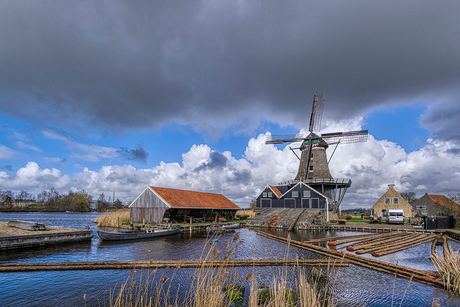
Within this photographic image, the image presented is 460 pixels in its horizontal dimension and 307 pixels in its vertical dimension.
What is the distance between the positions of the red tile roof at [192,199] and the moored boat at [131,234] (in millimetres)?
5349

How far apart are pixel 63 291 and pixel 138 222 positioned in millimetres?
24827

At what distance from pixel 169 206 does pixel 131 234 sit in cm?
824

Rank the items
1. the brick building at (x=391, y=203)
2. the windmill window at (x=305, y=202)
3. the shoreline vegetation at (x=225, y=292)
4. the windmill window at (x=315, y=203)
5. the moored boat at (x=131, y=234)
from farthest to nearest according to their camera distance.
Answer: the brick building at (x=391, y=203)
the windmill window at (x=305, y=202)
the windmill window at (x=315, y=203)
the moored boat at (x=131, y=234)
the shoreline vegetation at (x=225, y=292)

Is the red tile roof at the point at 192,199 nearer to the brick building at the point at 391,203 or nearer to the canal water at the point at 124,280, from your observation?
the canal water at the point at 124,280

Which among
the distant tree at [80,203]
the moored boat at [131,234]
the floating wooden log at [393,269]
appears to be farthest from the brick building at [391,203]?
the distant tree at [80,203]

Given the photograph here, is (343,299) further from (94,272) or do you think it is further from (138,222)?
(138,222)

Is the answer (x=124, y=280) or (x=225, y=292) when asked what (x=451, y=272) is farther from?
(x=124, y=280)

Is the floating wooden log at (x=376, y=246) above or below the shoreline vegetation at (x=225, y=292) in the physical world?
below

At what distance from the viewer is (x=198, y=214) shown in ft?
133

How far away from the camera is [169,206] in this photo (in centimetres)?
3111

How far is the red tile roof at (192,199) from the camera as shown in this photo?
1304 inches

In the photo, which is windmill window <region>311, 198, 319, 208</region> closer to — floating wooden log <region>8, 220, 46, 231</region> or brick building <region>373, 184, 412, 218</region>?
brick building <region>373, 184, 412, 218</region>

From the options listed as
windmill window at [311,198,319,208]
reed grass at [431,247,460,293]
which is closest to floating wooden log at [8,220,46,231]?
reed grass at [431,247,460,293]

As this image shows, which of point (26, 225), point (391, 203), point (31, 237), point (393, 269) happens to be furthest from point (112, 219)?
point (391, 203)
